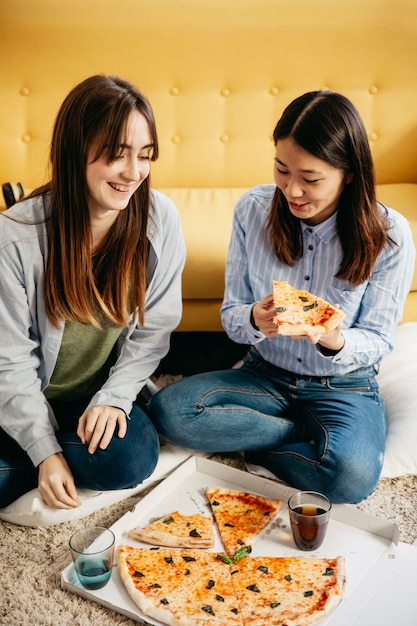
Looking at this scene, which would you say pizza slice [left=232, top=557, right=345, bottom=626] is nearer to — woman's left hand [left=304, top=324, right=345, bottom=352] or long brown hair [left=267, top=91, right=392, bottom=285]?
woman's left hand [left=304, top=324, right=345, bottom=352]

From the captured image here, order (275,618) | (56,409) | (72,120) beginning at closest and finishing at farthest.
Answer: (275,618) < (72,120) < (56,409)

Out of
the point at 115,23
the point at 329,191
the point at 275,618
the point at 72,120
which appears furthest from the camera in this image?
the point at 115,23

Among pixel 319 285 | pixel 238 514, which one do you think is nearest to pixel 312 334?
pixel 319 285

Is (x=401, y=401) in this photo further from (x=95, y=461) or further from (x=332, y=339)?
(x=95, y=461)

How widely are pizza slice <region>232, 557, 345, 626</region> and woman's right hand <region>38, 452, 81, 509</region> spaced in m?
0.51

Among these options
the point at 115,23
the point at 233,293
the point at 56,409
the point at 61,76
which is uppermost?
the point at 115,23

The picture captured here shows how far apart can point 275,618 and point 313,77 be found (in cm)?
250

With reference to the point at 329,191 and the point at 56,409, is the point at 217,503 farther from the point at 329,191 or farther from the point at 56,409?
the point at 329,191

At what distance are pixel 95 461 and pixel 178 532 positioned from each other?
307mm

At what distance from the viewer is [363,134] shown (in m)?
2.08

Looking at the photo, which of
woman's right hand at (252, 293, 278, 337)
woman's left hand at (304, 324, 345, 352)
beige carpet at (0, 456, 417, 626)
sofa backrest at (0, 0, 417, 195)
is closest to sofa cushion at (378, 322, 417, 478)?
beige carpet at (0, 456, 417, 626)

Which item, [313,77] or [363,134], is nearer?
[363,134]

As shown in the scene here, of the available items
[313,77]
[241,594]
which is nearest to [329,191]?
[241,594]

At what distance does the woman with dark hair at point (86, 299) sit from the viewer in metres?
2.00
